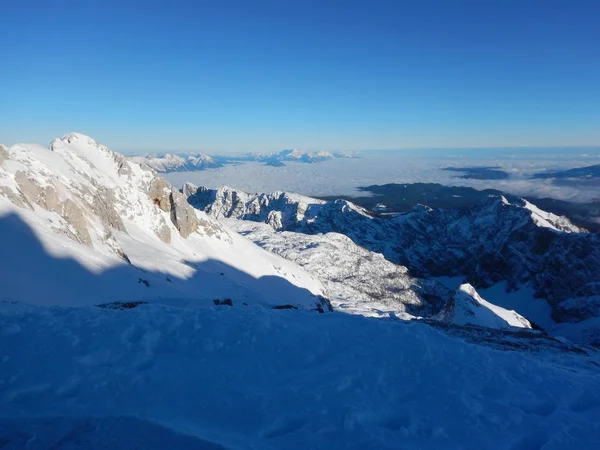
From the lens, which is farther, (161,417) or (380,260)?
(380,260)

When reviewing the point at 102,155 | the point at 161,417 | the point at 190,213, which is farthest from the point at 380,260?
the point at 161,417

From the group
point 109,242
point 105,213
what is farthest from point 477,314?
point 105,213

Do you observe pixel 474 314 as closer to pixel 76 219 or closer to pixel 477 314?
pixel 477 314

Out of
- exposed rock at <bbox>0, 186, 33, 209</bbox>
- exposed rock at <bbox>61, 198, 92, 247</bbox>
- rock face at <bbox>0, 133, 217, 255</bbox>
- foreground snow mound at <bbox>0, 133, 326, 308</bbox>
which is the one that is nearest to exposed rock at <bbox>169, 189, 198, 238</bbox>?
rock face at <bbox>0, 133, 217, 255</bbox>

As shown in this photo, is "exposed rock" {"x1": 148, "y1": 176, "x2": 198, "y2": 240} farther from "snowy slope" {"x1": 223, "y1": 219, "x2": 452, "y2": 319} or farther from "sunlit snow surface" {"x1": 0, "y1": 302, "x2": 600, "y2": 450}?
"sunlit snow surface" {"x1": 0, "y1": 302, "x2": 600, "y2": 450}

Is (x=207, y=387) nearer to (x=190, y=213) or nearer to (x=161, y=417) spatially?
(x=161, y=417)

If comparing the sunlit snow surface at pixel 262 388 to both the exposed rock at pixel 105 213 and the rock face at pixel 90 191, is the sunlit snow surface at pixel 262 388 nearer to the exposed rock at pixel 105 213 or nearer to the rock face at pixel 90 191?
the rock face at pixel 90 191
